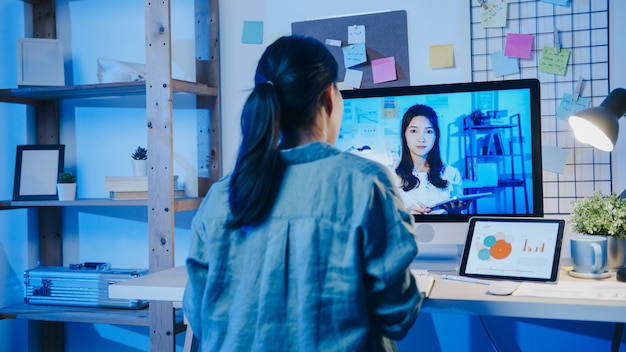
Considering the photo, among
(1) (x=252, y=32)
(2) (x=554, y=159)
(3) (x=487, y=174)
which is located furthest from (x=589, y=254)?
(1) (x=252, y=32)

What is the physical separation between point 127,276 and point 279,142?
1302 mm

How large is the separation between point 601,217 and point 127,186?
1.45 metres

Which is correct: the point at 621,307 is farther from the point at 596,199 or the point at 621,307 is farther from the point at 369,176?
the point at 369,176

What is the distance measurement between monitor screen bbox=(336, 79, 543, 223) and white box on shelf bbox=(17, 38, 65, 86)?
47.5 inches

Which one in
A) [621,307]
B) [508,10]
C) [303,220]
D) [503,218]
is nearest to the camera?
[303,220]

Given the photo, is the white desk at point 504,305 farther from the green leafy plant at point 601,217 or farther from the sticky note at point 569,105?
the sticky note at point 569,105

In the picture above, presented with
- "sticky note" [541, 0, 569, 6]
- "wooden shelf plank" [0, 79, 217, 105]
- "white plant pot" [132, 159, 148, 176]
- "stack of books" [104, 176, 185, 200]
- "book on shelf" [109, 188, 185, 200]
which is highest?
"sticky note" [541, 0, 569, 6]

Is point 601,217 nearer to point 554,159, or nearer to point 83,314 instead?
point 554,159

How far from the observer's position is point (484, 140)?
1.62 m

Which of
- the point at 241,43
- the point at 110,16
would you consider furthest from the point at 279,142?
the point at 110,16

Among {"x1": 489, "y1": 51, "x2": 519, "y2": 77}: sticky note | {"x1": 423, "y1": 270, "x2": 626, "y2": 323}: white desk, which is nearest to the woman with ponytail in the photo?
{"x1": 423, "y1": 270, "x2": 626, "y2": 323}: white desk

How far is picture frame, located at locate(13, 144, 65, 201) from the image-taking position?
2.31 m

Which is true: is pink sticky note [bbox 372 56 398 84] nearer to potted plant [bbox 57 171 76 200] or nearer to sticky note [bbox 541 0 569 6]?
sticky note [bbox 541 0 569 6]

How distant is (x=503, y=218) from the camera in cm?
159
